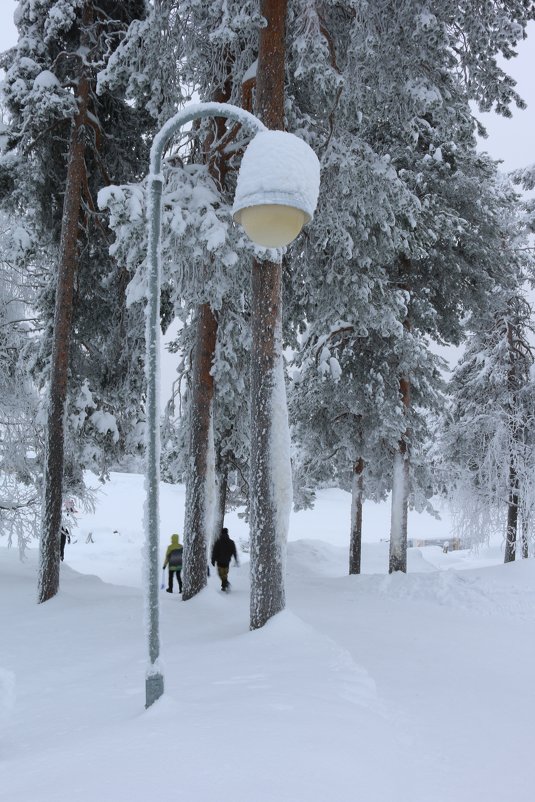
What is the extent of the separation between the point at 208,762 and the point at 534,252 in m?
18.1

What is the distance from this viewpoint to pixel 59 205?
12.6m

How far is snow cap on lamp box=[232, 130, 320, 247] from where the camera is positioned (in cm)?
432

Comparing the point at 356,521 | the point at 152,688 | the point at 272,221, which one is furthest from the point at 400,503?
the point at 272,221

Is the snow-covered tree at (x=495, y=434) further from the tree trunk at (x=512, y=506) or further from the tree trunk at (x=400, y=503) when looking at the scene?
the tree trunk at (x=400, y=503)

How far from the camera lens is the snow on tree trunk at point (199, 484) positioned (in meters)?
10.7

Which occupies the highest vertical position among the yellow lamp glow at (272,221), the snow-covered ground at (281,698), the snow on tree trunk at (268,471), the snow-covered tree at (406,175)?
the snow-covered tree at (406,175)

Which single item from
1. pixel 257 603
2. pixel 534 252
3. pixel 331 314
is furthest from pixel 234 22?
pixel 534 252

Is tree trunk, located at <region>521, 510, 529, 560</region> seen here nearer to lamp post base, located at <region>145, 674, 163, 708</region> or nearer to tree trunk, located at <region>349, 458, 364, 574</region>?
tree trunk, located at <region>349, 458, 364, 574</region>

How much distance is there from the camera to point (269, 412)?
299 inches

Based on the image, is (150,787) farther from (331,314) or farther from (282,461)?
A: (331,314)

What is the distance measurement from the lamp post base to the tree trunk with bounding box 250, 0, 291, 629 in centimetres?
272

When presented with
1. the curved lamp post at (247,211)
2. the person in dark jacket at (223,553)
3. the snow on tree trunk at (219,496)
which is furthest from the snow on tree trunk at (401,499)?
the curved lamp post at (247,211)

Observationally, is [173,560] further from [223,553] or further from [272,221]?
[272,221]

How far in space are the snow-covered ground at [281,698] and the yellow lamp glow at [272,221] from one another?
3455mm
